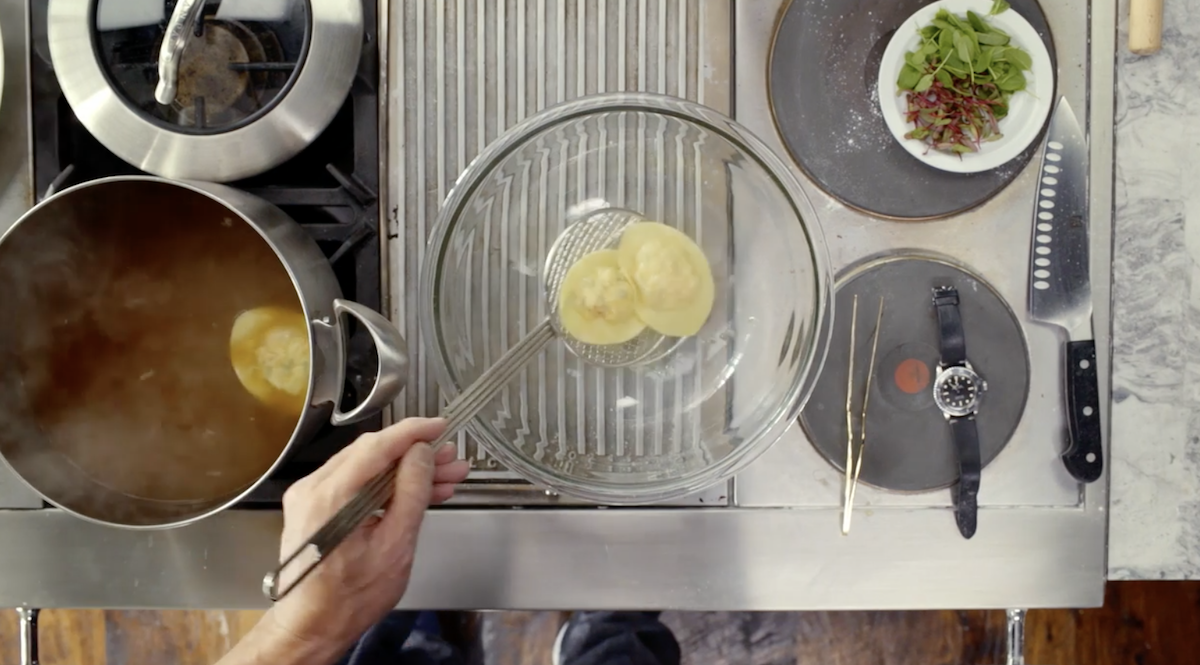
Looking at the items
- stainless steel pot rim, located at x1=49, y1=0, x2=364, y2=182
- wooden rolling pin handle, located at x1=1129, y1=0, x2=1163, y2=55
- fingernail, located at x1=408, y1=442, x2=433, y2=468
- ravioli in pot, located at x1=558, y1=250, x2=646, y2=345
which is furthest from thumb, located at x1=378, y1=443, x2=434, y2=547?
wooden rolling pin handle, located at x1=1129, y1=0, x2=1163, y2=55

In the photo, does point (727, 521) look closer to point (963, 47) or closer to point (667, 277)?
point (667, 277)

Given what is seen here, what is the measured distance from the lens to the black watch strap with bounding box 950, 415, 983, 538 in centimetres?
73

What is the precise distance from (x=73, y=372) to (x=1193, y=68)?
1024 mm

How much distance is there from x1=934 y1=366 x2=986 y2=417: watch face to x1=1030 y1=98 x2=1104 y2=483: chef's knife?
8cm

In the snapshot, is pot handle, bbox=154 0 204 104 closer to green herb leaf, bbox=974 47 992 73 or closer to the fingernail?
the fingernail

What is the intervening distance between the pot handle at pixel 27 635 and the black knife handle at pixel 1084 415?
38.2 inches

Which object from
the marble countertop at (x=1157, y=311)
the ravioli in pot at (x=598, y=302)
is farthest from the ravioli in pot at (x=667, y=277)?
the marble countertop at (x=1157, y=311)

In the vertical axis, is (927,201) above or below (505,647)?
above

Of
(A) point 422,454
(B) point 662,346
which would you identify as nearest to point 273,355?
(A) point 422,454

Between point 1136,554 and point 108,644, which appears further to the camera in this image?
point 108,644

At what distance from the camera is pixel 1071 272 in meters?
0.73

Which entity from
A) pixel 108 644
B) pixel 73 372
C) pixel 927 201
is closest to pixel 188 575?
pixel 73 372

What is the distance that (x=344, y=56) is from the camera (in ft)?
2.18

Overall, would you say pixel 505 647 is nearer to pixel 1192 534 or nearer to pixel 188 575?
pixel 188 575
